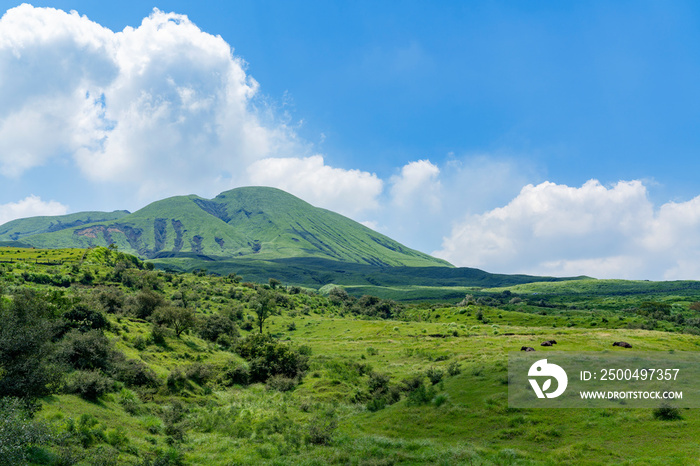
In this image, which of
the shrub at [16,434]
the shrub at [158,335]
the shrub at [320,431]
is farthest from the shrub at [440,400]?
the shrub at [158,335]

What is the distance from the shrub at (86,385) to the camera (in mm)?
26967

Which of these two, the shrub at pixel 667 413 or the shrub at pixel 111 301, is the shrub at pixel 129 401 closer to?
the shrub at pixel 111 301

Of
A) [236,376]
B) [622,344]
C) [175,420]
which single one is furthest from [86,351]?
[622,344]

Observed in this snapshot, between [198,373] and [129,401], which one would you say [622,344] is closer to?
[198,373]

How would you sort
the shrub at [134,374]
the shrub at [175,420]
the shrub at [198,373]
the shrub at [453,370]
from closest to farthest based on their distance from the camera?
the shrub at [175,420]
the shrub at [134,374]
the shrub at [198,373]
the shrub at [453,370]

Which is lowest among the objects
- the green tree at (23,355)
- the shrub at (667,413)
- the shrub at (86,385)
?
the shrub at (86,385)

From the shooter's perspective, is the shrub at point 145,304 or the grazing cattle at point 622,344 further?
the shrub at point 145,304

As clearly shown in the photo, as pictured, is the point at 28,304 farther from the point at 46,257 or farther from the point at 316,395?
the point at 46,257

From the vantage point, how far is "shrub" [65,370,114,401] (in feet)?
88.5
